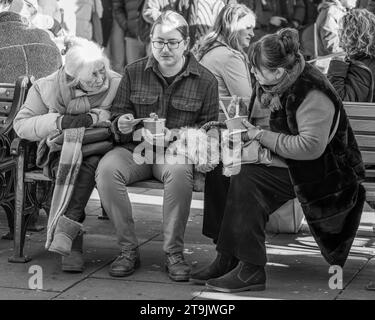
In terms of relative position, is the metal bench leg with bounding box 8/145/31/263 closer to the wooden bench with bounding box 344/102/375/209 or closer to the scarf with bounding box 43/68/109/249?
the scarf with bounding box 43/68/109/249

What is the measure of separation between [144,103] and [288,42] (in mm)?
1019

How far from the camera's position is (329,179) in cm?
498

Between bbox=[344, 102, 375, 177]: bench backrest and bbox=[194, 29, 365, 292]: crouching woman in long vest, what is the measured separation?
48 cm

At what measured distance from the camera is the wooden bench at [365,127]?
18.1ft

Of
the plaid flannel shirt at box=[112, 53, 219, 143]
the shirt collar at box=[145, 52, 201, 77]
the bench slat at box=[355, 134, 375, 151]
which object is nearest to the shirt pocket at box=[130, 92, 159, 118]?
the plaid flannel shirt at box=[112, 53, 219, 143]

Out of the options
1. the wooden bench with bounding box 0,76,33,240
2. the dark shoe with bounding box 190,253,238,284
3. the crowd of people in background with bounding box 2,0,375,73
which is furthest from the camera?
the crowd of people in background with bounding box 2,0,375,73

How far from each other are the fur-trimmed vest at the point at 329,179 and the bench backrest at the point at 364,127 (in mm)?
486

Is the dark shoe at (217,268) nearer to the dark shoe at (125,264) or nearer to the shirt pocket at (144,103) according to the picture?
the dark shoe at (125,264)

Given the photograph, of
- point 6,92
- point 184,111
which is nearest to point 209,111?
point 184,111

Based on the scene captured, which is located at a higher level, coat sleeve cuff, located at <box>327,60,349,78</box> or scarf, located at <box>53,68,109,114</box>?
coat sleeve cuff, located at <box>327,60,349,78</box>

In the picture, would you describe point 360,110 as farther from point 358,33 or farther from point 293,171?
point 293,171

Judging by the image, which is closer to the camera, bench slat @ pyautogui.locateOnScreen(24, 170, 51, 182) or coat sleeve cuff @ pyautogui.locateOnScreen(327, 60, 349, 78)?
bench slat @ pyautogui.locateOnScreen(24, 170, 51, 182)

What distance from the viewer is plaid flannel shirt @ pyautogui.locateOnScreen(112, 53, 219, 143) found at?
5.52 meters
